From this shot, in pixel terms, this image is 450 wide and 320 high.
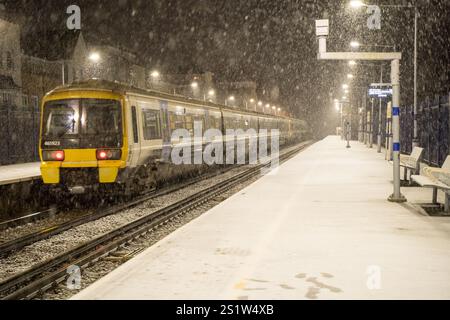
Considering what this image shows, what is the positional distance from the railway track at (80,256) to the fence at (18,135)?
13.2 meters

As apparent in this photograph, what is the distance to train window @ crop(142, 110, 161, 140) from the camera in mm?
14836

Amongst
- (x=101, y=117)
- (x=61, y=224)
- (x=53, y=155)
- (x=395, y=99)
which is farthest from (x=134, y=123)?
(x=395, y=99)

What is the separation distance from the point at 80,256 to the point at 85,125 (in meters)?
5.53

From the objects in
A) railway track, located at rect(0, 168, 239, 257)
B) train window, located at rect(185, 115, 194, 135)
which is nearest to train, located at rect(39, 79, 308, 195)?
railway track, located at rect(0, 168, 239, 257)

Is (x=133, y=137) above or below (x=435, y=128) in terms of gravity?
below

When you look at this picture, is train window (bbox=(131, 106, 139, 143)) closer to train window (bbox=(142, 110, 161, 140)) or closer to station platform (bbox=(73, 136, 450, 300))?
train window (bbox=(142, 110, 161, 140))

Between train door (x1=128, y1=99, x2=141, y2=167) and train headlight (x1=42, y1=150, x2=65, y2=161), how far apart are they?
61.7 inches

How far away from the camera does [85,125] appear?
13344 mm

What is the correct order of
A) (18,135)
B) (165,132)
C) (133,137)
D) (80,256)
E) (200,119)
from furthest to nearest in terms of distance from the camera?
(18,135)
(200,119)
(165,132)
(133,137)
(80,256)

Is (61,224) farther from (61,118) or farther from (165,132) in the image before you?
(165,132)

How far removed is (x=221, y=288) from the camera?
5.60m

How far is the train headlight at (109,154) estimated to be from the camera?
13.2 meters

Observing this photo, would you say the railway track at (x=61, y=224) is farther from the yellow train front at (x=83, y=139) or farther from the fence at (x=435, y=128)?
the fence at (x=435, y=128)
